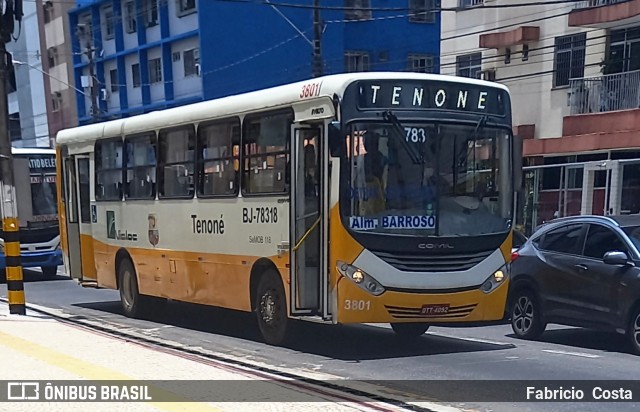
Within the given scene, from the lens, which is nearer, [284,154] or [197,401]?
[197,401]

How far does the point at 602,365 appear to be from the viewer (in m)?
8.83

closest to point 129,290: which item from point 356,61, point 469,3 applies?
point 469,3

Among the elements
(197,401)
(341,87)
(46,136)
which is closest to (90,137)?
(341,87)

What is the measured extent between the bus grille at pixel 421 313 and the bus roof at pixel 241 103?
8.21 ft

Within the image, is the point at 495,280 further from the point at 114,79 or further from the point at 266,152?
the point at 114,79

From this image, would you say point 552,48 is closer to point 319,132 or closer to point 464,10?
point 464,10

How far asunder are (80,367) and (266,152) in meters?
3.50

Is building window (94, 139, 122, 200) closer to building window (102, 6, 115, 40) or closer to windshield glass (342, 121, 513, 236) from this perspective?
windshield glass (342, 121, 513, 236)

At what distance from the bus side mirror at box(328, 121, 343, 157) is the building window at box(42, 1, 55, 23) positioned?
48440 mm

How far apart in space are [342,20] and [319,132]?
32.3m

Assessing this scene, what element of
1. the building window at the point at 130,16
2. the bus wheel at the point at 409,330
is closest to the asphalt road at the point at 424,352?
the bus wheel at the point at 409,330

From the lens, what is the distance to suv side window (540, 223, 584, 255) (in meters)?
10.4

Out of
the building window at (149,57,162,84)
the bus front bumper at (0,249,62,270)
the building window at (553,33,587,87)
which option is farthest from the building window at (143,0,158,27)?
the bus front bumper at (0,249,62,270)

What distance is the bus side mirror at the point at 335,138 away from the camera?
8.80 m
